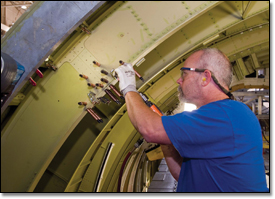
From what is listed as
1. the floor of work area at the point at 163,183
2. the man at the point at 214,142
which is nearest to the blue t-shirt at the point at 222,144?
the man at the point at 214,142

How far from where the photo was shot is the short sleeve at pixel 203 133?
4.39 feet

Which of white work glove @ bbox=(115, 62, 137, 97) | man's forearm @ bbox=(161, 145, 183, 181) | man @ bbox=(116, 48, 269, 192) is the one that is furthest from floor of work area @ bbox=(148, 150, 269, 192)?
white work glove @ bbox=(115, 62, 137, 97)

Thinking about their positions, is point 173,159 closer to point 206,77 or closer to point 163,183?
point 206,77

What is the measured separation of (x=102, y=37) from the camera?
2.58 m

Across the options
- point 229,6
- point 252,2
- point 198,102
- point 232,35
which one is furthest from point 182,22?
point 232,35

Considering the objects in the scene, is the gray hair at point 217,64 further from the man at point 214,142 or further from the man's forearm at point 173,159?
the man's forearm at point 173,159

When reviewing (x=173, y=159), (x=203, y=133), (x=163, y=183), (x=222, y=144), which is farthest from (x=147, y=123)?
(x=163, y=183)

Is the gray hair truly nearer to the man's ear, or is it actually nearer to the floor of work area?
the man's ear

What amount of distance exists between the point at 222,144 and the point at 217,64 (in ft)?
2.35

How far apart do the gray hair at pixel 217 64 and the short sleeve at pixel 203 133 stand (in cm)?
41

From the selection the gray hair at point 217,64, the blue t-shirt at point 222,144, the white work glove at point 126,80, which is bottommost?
the blue t-shirt at point 222,144

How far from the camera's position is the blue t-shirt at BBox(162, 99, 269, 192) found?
1.35 meters

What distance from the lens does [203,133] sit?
1.34 meters

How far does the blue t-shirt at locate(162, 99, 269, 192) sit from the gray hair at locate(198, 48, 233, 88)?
33 centimetres
